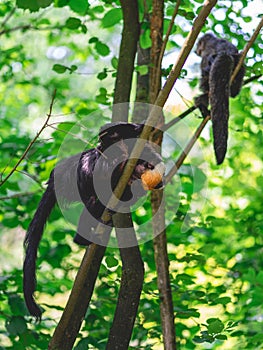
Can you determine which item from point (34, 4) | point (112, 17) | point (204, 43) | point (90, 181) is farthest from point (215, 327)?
point (204, 43)

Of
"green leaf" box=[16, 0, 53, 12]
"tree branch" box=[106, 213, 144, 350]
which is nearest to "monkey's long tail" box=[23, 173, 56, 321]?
"tree branch" box=[106, 213, 144, 350]

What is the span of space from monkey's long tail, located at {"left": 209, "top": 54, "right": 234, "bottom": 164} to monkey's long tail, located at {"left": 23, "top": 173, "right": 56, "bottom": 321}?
0.82 m

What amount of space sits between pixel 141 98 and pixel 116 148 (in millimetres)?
939

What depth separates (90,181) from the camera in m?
2.39

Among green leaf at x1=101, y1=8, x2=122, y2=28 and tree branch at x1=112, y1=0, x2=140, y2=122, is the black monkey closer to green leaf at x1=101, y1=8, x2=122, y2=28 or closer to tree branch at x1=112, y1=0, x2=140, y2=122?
tree branch at x1=112, y1=0, x2=140, y2=122

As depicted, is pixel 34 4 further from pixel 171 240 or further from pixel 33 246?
pixel 171 240

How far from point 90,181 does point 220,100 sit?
3.52 ft

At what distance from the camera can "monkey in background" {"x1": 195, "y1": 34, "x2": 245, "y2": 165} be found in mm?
2914

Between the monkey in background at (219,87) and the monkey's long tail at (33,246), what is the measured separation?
2.66 feet

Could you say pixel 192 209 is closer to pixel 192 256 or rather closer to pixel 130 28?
pixel 192 256

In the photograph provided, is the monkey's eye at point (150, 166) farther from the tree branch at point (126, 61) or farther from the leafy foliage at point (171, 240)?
the tree branch at point (126, 61)

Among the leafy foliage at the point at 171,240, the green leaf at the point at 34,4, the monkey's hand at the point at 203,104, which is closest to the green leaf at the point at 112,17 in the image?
the leafy foliage at the point at 171,240

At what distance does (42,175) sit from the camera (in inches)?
135

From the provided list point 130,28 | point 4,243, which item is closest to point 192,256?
point 130,28
